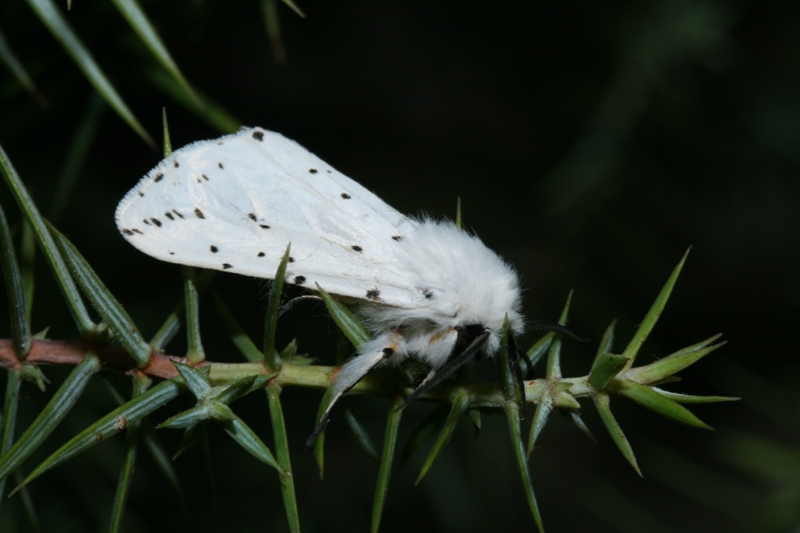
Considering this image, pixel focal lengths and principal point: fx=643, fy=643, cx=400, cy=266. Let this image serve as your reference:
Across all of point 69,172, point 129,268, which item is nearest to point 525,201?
point 129,268

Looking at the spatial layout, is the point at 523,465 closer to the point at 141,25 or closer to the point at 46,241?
the point at 46,241

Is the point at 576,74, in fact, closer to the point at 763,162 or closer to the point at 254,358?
the point at 763,162

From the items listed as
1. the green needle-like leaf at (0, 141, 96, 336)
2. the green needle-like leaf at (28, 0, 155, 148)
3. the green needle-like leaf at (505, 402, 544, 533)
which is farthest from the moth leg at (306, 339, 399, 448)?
the green needle-like leaf at (28, 0, 155, 148)

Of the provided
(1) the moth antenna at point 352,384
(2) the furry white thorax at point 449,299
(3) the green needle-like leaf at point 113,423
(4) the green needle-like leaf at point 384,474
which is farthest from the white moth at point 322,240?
(3) the green needle-like leaf at point 113,423

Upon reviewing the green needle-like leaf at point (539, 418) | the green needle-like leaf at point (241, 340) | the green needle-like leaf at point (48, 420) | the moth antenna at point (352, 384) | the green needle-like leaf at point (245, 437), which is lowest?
the green needle-like leaf at point (48, 420)

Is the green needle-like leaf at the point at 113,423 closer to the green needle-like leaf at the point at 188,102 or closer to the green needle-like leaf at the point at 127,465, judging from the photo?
the green needle-like leaf at the point at 127,465

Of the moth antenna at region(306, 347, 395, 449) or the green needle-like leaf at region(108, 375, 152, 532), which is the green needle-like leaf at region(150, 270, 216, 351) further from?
the moth antenna at region(306, 347, 395, 449)

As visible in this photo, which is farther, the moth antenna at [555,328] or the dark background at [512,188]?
the dark background at [512,188]
